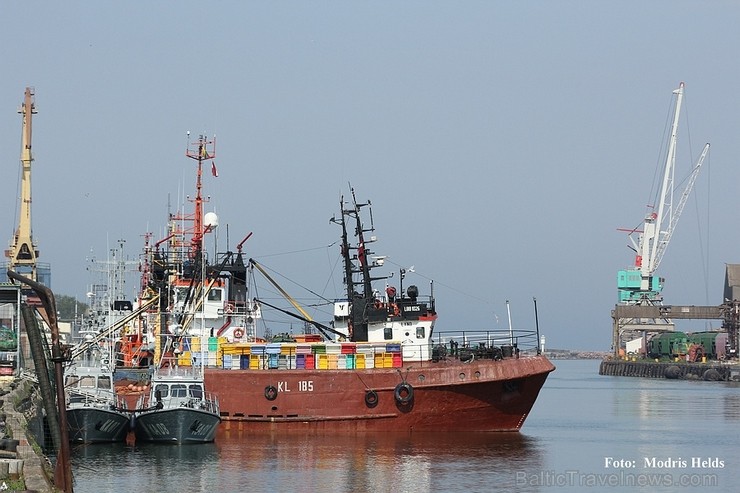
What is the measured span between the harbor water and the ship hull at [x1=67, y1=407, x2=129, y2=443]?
404 mm

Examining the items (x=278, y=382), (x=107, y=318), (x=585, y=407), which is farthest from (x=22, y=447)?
(x=585, y=407)

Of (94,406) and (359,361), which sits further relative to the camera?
(359,361)

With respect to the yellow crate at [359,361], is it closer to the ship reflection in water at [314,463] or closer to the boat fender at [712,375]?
the ship reflection in water at [314,463]

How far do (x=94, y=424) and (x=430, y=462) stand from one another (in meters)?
12.4

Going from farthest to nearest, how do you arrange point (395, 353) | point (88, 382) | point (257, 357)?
point (257, 357) → point (395, 353) → point (88, 382)

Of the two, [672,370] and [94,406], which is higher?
[672,370]

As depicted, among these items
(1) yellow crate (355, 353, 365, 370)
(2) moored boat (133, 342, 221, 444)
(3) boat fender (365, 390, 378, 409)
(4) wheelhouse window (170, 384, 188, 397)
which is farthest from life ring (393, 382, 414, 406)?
(4) wheelhouse window (170, 384, 188, 397)

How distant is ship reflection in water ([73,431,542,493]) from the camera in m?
37.6

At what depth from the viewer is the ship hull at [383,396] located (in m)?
49.7

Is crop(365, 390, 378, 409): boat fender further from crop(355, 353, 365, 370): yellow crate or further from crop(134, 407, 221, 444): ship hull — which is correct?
crop(134, 407, 221, 444): ship hull

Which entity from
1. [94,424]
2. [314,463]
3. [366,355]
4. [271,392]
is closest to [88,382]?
[94,424]

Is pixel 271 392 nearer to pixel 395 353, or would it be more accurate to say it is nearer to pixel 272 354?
pixel 272 354

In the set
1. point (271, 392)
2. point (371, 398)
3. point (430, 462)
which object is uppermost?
point (271, 392)

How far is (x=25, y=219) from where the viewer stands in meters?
70.3
